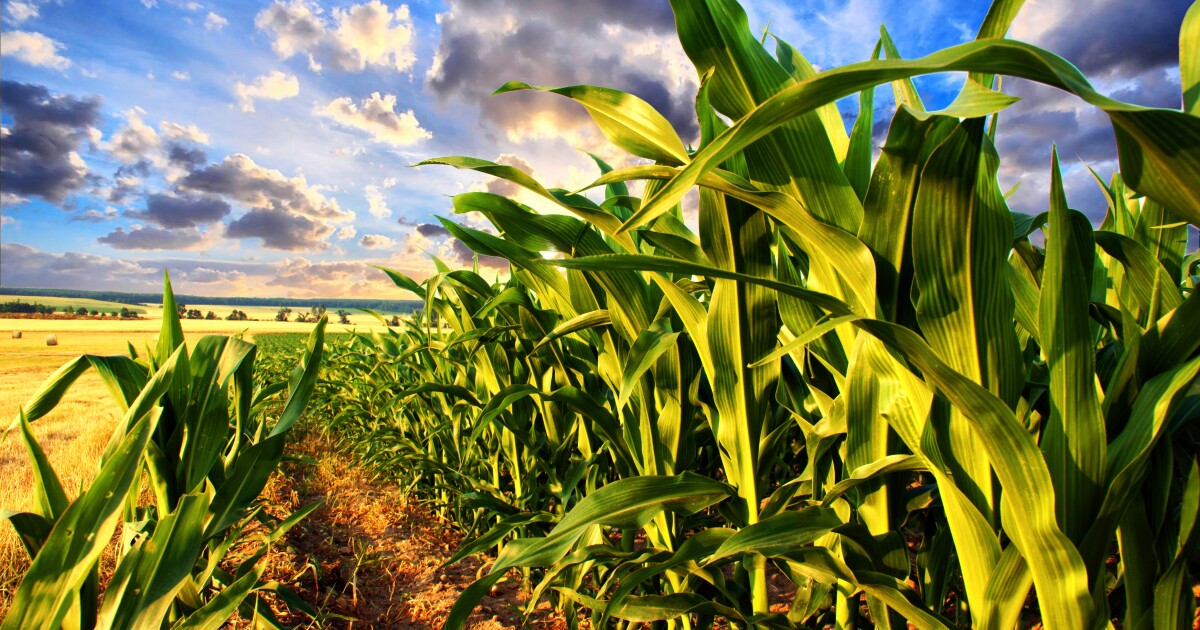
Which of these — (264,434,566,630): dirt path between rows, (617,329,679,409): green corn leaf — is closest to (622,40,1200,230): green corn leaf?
(617,329,679,409): green corn leaf

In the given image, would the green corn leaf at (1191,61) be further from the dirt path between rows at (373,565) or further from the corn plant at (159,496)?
the dirt path between rows at (373,565)

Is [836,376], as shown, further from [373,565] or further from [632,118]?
[373,565]

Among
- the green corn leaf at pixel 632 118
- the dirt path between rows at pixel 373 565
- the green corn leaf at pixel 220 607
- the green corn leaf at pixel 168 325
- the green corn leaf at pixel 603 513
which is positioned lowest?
the dirt path between rows at pixel 373 565

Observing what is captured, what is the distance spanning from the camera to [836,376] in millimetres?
721

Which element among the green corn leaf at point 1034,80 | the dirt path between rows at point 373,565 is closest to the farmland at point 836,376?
the green corn leaf at point 1034,80

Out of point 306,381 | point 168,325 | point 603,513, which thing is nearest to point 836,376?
point 603,513

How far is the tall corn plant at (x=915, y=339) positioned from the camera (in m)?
0.44

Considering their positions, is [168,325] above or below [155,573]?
above

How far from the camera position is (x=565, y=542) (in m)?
0.70

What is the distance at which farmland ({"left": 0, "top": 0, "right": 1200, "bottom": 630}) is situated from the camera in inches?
18.4

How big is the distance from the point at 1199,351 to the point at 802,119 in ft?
1.46

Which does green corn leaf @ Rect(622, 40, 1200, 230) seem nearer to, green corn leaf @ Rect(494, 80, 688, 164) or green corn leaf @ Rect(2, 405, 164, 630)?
green corn leaf @ Rect(494, 80, 688, 164)

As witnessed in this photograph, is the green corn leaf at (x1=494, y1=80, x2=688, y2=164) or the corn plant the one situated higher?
the green corn leaf at (x1=494, y1=80, x2=688, y2=164)

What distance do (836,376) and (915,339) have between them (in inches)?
11.4
